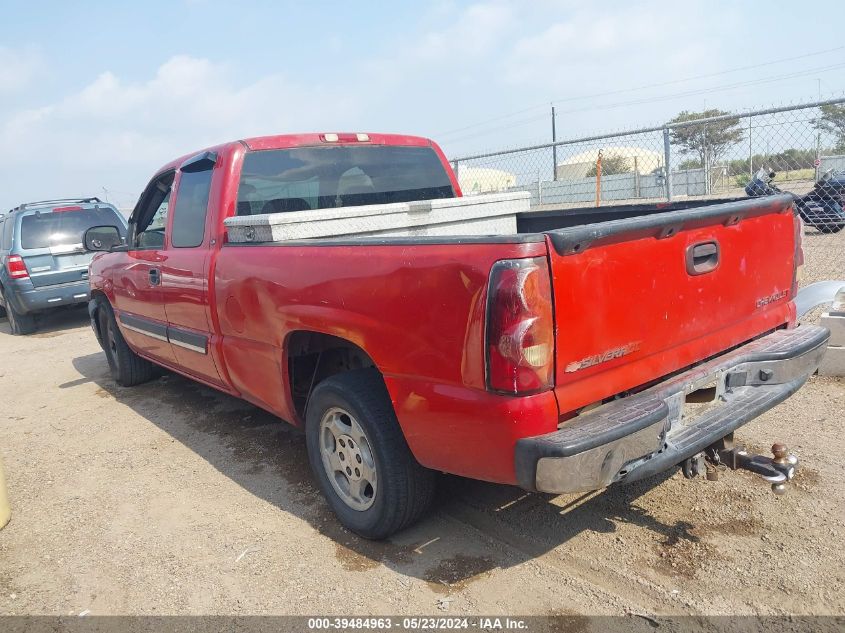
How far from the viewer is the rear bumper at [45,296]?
31.4 ft

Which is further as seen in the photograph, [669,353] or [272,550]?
[272,550]

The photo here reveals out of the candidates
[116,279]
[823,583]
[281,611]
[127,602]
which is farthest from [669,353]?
[116,279]

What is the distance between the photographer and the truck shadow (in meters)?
2.92

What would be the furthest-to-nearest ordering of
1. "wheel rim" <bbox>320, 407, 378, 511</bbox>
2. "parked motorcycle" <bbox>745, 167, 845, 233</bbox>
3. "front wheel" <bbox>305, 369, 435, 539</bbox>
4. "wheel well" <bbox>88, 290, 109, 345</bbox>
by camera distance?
"parked motorcycle" <bbox>745, 167, 845, 233</bbox>
"wheel well" <bbox>88, 290, 109, 345</bbox>
"wheel rim" <bbox>320, 407, 378, 511</bbox>
"front wheel" <bbox>305, 369, 435, 539</bbox>

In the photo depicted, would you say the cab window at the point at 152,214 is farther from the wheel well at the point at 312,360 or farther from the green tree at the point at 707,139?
the green tree at the point at 707,139

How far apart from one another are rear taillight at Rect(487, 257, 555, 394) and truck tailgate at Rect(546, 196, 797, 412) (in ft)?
0.19

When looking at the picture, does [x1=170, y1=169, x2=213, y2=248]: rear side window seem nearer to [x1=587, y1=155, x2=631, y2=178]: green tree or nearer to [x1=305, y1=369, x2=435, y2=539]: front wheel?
[x1=305, y1=369, x2=435, y2=539]: front wheel

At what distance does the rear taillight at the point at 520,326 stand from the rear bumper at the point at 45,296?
9.21m

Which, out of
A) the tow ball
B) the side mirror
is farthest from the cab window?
the tow ball

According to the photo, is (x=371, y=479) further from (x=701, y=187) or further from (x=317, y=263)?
(x=701, y=187)

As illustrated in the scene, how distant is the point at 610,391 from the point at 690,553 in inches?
35.9

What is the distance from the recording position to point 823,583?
2549 mm

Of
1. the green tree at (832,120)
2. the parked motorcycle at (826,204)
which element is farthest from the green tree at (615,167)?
the green tree at (832,120)

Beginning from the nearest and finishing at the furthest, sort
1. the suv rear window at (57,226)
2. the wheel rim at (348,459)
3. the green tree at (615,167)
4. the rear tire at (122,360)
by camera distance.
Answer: the wheel rim at (348,459) < the rear tire at (122,360) < the suv rear window at (57,226) < the green tree at (615,167)
